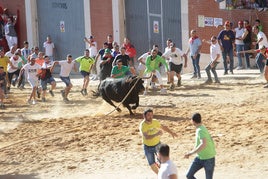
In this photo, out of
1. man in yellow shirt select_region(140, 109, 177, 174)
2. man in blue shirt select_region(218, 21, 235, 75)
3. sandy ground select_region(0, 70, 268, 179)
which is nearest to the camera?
man in yellow shirt select_region(140, 109, 177, 174)

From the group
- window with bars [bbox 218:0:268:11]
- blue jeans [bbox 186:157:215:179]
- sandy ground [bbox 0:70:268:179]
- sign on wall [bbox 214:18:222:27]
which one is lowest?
sandy ground [bbox 0:70:268:179]

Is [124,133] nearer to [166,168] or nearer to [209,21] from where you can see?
[166,168]

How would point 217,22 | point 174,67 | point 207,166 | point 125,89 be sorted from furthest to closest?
point 217,22
point 174,67
point 125,89
point 207,166

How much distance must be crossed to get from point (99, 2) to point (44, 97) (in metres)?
8.59

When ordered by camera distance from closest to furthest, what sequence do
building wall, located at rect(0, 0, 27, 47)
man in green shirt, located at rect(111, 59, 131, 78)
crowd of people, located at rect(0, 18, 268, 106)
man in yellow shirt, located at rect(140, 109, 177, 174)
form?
man in yellow shirt, located at rect(140, 109, 177, 174) → man in green shirt, located at rect(111, 59, 131, 78) → crowd of people, located at rect(0, 18, 268, 106) → building wall, located at rect(0, 0, 27, 47)

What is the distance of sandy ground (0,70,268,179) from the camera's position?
15.1 meters

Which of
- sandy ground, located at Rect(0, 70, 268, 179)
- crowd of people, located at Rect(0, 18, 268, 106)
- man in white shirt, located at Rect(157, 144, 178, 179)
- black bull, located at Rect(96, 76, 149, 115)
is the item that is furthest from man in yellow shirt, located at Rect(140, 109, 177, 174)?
crowd of people, located at Rect(0, 18, 268, 106)

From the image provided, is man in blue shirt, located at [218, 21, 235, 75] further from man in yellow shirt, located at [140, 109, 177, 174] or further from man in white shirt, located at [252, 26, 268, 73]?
man in yellow shirt, located at [140, 109, 177, 174]

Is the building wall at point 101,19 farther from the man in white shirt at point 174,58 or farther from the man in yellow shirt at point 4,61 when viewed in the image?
the man in white shirt at point 174,58

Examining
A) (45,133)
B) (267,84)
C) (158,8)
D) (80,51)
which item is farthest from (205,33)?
(45,133)

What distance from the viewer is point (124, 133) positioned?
18.0m

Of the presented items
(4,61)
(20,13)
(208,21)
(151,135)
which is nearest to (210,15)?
(208,21)

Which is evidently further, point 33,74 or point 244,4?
point 244,4

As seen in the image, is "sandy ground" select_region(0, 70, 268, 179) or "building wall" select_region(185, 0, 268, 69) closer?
"sandy ground" select_region(0, 70, 268, 179)
